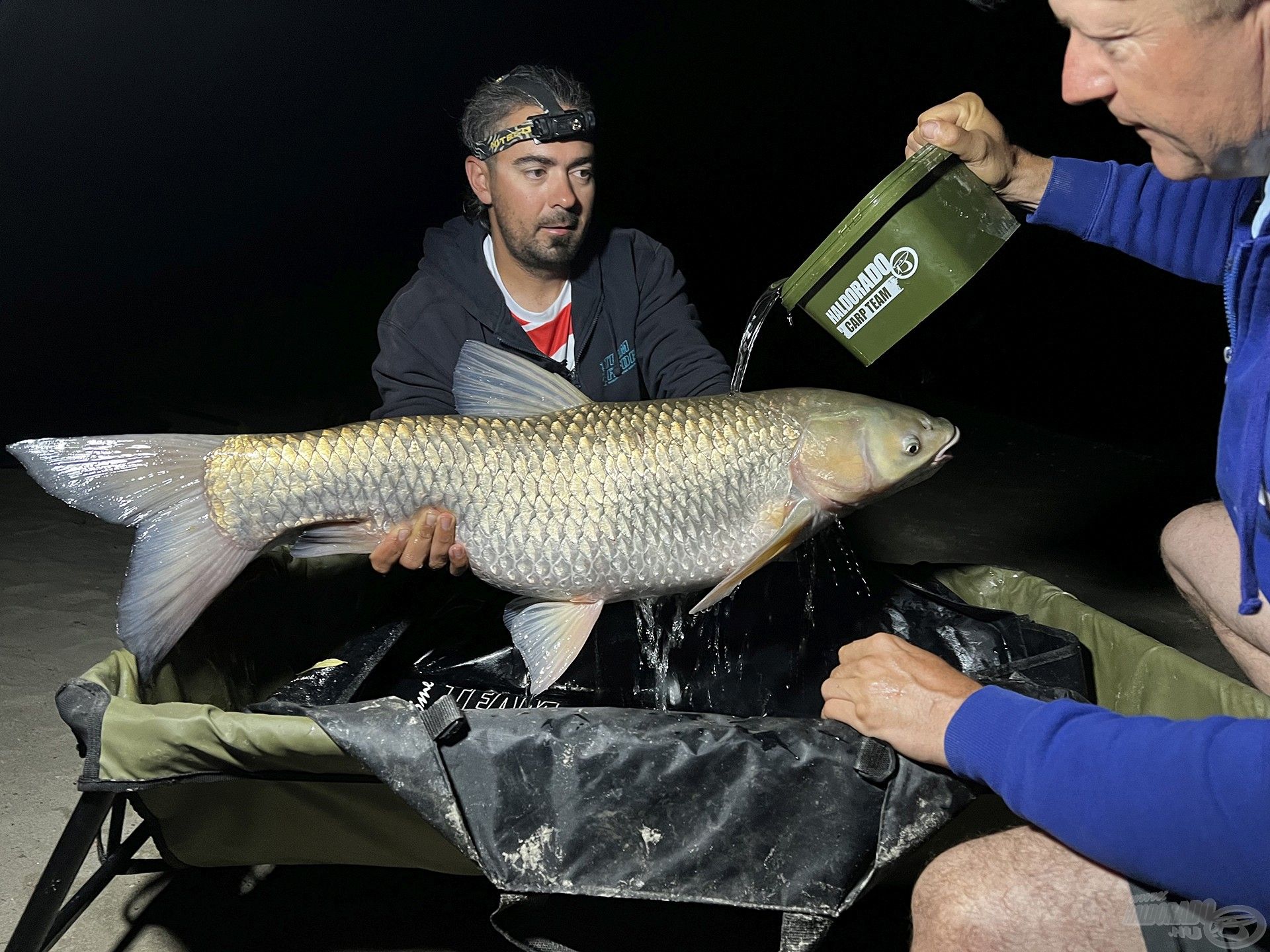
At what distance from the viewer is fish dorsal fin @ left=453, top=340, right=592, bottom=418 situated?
6.22ft

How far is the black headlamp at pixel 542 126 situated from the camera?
2293mm

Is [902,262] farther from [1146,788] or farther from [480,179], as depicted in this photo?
[480,179]

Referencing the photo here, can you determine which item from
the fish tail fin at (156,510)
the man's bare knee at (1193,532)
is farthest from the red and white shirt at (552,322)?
the man's bare knee at (1193,532)

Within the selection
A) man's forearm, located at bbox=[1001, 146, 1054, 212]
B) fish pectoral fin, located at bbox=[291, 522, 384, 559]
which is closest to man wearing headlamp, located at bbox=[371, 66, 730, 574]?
fish pectoral fin, located at bbox=[291, 522, 384, 559]

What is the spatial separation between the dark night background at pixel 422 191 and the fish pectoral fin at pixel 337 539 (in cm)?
206

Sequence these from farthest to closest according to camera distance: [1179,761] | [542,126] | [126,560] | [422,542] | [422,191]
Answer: [422,191] → [126,560] → [542,126] → [422,542] → [1179,761]

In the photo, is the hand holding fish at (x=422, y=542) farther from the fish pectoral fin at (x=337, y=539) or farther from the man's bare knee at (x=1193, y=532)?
the man's bare knee at (x=1193, y=532)

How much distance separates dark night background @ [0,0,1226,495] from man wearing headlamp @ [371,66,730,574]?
149 cm

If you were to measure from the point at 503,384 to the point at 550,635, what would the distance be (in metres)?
0.44

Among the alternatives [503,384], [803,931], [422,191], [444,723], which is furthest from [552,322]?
[422,191]

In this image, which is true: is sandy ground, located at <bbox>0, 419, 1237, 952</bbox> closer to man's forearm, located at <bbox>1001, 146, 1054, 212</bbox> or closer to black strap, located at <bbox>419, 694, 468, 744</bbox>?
black strap, located at <bbox>419, 694, 468, 744</bbox>

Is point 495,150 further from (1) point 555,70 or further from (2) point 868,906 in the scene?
(2) point 868,906

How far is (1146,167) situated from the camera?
1823 millimetres

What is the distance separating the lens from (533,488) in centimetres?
176
